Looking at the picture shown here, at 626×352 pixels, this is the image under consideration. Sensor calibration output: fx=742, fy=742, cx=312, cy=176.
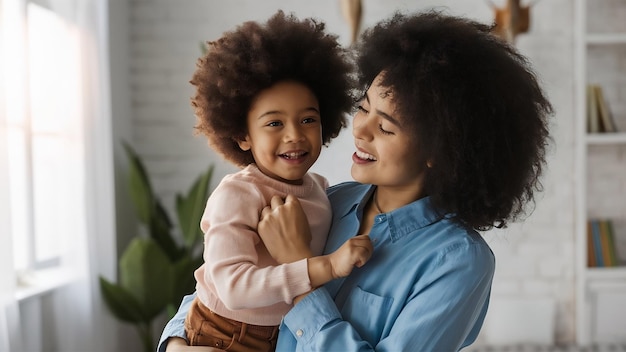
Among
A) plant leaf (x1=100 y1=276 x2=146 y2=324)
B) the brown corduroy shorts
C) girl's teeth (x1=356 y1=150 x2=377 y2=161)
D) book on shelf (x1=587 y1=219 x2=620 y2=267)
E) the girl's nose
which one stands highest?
the girl's nose

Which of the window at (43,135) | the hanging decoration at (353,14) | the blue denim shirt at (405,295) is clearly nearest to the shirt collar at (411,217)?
the blue denim shirt at (405,295)

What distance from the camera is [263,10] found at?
14.6ft

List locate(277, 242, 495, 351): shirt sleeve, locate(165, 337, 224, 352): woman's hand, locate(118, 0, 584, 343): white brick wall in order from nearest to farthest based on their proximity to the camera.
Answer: locate(277, 242, 495, 351): shirt sleeve → locate(165, 337, 224, 352): woman's hand → locate(118, 0, 584, 343): white brick wall

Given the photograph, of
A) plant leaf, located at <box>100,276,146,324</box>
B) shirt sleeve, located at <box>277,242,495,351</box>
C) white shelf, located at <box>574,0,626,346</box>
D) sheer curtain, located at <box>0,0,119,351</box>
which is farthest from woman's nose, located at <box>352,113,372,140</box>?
white shelf, located at <box>574,0,626,346</box>

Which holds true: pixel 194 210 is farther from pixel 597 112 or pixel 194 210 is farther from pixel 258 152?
pixel 258 152

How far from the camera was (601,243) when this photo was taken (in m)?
4.32

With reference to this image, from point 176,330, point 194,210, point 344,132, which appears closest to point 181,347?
point 176,330

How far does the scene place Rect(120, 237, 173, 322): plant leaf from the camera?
3.73m

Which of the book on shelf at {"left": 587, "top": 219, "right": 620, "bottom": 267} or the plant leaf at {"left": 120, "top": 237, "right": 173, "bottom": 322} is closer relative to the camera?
the plant leaf at {"left": 120, "top": 237, "right": 173, "bottom": 322}

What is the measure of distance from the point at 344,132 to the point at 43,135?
5.71 ft

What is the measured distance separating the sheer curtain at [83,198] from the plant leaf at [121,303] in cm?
6

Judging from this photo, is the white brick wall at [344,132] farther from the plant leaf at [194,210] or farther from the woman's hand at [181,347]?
the woman's hand at [181,347]

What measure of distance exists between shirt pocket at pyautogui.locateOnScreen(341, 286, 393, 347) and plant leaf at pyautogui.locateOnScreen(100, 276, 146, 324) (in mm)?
2644

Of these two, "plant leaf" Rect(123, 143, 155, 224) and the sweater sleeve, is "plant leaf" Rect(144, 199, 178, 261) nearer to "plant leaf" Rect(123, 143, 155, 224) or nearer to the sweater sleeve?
"plant leaf" Rect(123, 143, 155, 224)
